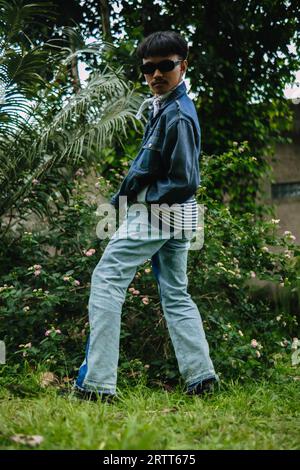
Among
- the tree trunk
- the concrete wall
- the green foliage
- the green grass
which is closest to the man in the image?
the green grass

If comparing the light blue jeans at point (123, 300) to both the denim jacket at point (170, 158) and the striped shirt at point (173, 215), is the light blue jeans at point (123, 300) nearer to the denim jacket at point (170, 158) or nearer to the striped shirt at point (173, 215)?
the striped shirt at point (173, 215)

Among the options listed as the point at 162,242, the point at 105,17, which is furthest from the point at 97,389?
the point at 105,17

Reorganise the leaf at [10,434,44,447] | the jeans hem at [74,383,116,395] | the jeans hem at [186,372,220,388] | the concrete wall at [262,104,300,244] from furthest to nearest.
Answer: the concrete wall at [262,104,300,244], the jeans hem at [186,372,220,388], the jeans hem at [74,383,116,395], the leaf at [10,434,44,447]

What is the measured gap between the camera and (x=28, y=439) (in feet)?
6.62

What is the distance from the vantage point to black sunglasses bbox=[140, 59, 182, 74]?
3.01m

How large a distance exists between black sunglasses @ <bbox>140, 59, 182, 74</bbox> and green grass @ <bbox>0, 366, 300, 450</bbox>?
154 cm

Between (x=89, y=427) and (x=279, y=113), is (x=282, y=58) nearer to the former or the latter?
(x=279, y=113)

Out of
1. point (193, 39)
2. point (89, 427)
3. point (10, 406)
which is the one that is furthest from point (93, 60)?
point (89, 427)

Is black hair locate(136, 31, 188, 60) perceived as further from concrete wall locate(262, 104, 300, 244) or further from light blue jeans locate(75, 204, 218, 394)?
concrete wall locate(262, 104, 300, 244)

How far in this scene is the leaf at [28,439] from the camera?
1986 millimetres

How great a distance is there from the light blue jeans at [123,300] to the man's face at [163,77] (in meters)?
0.64

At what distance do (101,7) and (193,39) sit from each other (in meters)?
1.01

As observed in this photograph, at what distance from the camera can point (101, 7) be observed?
6.47 meters
